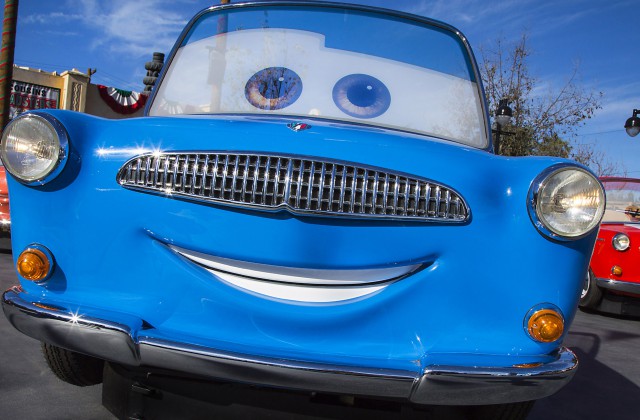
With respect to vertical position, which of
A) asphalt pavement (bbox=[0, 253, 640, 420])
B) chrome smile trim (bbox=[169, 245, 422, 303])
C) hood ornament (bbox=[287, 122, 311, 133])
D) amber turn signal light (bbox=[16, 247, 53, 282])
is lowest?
asphalt pavement (bbox=[0, 253, 640, 420])

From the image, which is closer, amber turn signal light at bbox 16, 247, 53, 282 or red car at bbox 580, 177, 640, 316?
amber turn signal light at bbox 16, 247, 53, 282

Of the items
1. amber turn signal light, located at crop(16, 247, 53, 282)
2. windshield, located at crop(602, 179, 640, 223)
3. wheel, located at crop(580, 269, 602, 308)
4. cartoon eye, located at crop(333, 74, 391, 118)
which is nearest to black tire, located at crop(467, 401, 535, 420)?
cartoon eye, located at crop(333, 74, 391, 118)

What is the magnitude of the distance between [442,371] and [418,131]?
1372 millimetres

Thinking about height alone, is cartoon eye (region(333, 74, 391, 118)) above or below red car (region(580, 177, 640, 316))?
above

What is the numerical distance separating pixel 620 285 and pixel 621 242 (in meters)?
0.47

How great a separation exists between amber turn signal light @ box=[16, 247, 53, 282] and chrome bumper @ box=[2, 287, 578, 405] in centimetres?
17


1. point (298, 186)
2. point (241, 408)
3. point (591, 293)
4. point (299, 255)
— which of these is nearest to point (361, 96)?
point (298, 186)

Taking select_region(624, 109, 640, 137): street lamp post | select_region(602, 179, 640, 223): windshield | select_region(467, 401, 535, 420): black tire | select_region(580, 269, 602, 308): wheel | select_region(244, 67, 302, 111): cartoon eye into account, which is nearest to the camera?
select_region(467, 401, 535, 420): black tire

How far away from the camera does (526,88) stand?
71.7ft

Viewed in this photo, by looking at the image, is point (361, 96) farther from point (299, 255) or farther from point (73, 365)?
point (73, 365)

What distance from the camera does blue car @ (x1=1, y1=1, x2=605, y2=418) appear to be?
1.66 meters

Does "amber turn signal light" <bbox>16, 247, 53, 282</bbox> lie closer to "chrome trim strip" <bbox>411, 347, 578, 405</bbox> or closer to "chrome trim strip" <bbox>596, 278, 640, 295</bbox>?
"chrome trim strip" <bbox>411, 347, 578, 405</bbox>

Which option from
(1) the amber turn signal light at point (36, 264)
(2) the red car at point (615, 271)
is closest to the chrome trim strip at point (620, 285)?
(2) the red car at point (615, 271)

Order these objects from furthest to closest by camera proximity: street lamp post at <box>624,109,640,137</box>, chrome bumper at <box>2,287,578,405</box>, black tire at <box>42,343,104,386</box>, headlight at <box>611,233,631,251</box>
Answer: street lamp post at <box>624,109,640,137</box>, headlight at <box>611,233,631,251</box>, black tire at <box>42,343,104,386</box>, chrome bumper at <box>2,287,578,405</box>
